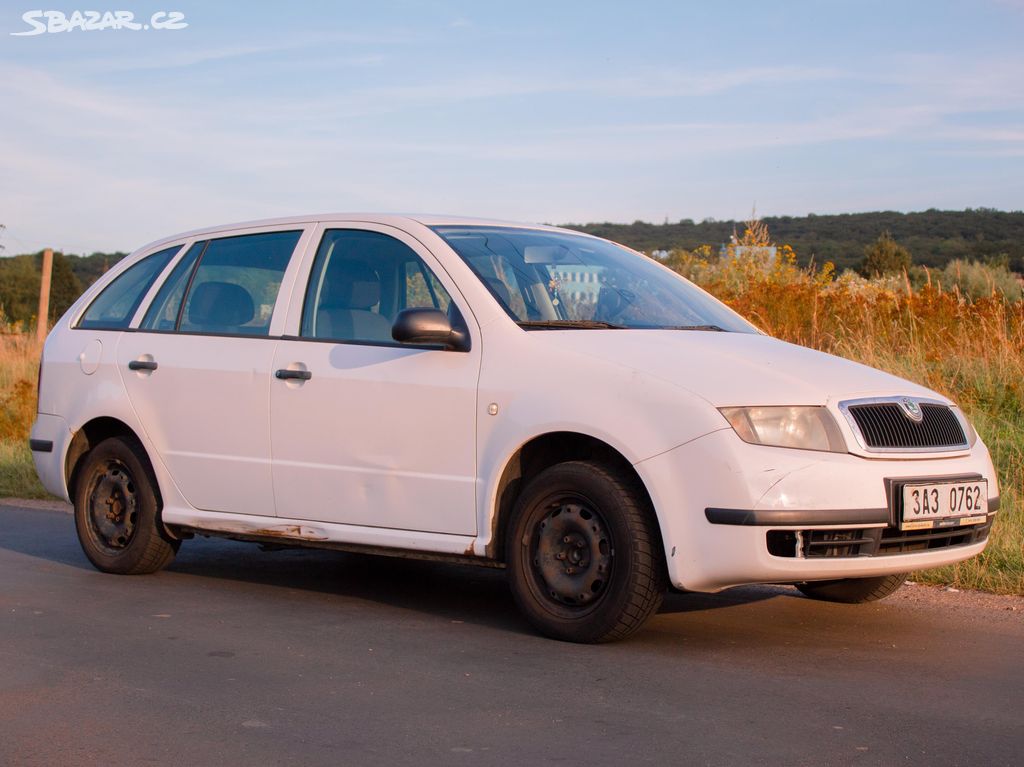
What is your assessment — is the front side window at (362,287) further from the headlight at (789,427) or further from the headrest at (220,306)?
the headlight at (789,427)

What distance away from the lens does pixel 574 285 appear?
632 cm

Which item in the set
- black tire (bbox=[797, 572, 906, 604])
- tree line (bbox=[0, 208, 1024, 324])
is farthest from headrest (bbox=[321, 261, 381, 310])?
tree line (bbox=[0, 208, 1024, 324])

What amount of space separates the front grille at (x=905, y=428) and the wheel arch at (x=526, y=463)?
104cm

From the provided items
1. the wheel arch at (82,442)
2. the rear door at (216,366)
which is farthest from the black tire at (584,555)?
the wheel arch at (82,442)

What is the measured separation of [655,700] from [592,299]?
216 centimetres

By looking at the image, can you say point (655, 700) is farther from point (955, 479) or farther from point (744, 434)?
point (955, 479)

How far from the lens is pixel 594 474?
5.39 m

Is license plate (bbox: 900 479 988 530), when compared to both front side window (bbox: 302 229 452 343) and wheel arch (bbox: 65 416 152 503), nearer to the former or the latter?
front side window (bbox: 302 229 452 343)

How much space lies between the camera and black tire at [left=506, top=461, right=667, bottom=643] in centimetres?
528

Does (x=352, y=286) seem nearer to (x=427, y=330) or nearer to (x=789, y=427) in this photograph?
(x=427, y=330)

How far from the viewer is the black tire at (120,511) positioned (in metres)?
7.18

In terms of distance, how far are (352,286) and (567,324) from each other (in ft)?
3.68

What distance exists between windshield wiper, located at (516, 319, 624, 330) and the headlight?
0.99 metres

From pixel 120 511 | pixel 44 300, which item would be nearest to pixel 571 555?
pixel 120 511
